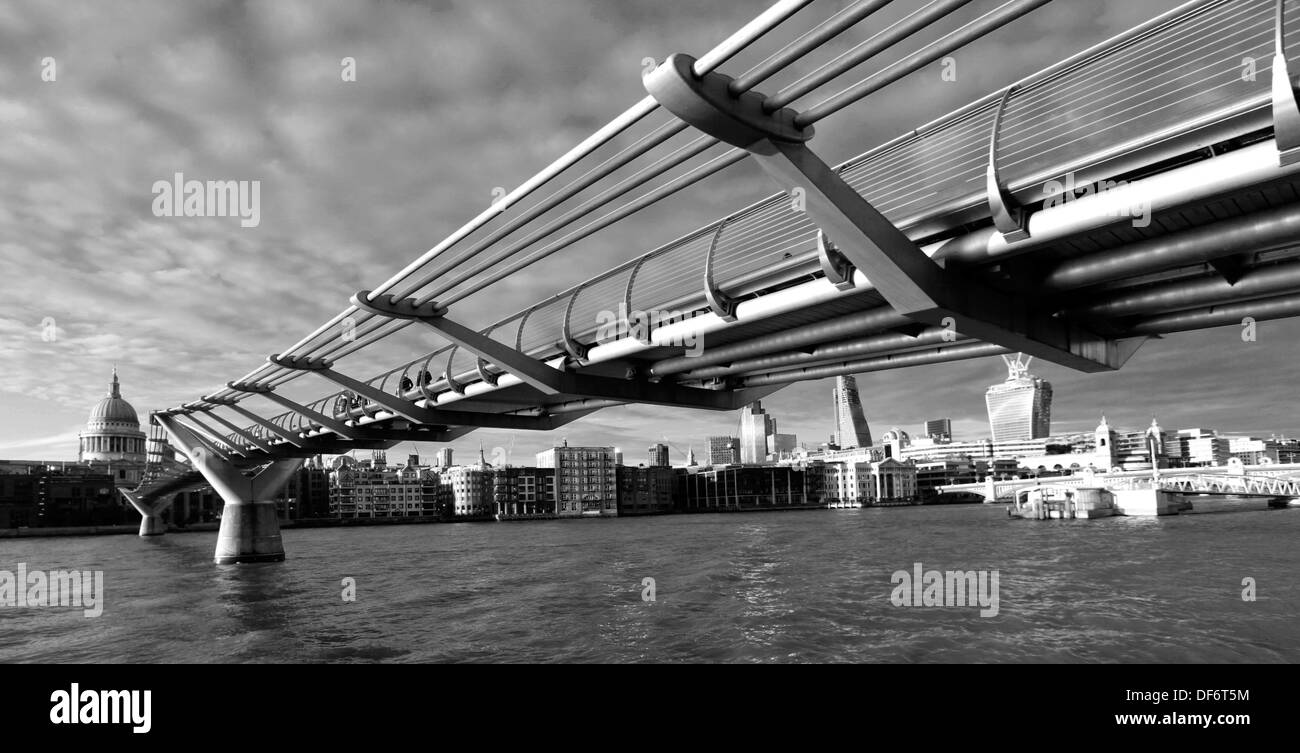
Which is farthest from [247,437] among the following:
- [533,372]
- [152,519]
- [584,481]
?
[584,481]

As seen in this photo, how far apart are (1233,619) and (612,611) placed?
13.7 metres

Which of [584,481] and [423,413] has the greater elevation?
[423,413]

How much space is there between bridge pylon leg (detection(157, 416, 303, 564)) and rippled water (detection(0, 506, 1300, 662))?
2822 mm

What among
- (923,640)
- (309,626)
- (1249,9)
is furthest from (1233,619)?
(309,626)

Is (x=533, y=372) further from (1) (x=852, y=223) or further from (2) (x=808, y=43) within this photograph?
(2) (x=808, y=43)

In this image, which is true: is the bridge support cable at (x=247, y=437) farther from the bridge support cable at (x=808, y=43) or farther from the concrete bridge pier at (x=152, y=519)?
the concrete bridge pier at (x=152, y=519)

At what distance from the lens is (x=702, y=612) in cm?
1984

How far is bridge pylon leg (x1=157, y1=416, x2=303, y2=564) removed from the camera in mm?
43125

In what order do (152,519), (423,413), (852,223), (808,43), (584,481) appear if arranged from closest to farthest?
(808,43)
(852,223)
(423,413)
(152,519)
(584,481)

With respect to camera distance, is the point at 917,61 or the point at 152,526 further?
the point at 152,526

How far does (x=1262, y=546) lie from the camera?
38.7m

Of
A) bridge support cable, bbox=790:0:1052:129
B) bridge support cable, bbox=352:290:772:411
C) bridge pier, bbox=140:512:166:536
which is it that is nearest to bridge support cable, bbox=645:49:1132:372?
bridge support cable, bbox=790:0:1052:129

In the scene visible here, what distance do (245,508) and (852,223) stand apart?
42.6 m
